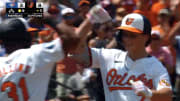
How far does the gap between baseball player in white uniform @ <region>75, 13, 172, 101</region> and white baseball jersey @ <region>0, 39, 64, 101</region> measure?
3.35ft

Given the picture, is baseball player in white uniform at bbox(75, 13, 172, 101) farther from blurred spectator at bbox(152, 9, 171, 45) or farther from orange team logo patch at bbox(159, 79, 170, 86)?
blurred spectator at bbox(152, 9, 171, 45)

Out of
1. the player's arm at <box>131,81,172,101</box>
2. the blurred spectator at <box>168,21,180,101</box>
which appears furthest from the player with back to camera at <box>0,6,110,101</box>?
the blurred spectator at <box>168,21,180,101</box>

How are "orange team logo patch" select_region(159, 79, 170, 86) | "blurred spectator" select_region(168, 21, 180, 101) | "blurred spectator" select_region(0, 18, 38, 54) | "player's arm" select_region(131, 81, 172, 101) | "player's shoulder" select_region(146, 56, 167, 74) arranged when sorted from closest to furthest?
1. "blurred spectator" select_region(0, 18, 38, 54)
2. "player's arm" select_region(131, 81, 172, 101)
3. "orange team logo patch" select_region(159, 79, 170, 86)
4. "player's shoulder" select_region(146, 56, 167, 74)
5. "blurred spectator" select_region(168, 21, 180, 101)

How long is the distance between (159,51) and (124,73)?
2.87 meters

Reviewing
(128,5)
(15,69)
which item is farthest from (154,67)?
(128,5)

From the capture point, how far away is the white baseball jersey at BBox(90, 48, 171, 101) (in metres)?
4.21

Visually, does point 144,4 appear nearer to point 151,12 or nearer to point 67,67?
point 151,12

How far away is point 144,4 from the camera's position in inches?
312

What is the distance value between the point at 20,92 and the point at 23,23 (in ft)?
2.15

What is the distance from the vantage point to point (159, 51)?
7043mm

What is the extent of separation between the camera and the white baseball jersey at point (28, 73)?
326 cm

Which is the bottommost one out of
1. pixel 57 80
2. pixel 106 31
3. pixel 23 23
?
pixel 57 80

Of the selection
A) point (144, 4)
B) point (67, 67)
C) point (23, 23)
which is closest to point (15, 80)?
point (23, 23)

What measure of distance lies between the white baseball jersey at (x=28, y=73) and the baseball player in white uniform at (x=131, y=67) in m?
1.02
